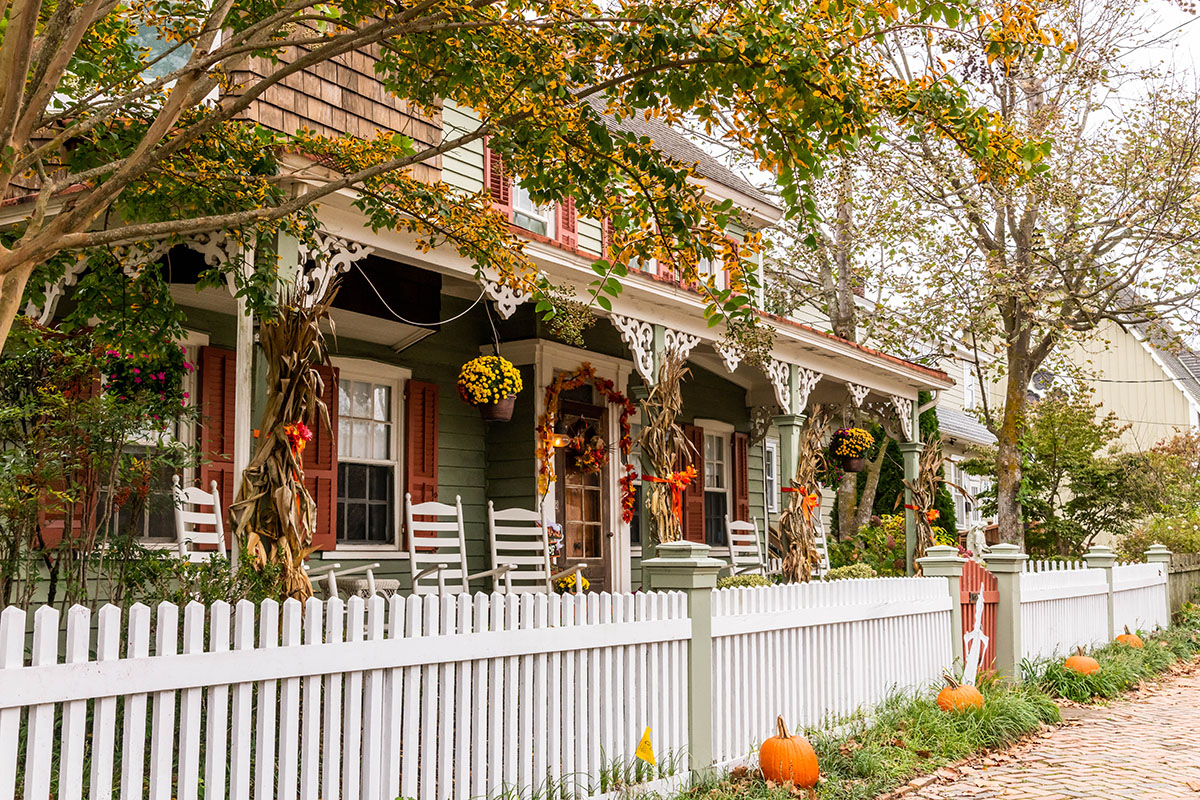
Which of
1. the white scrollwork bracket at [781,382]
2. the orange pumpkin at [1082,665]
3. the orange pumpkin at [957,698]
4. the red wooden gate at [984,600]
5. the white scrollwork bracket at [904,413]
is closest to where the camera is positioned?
the orange pumpkin at [957,698]

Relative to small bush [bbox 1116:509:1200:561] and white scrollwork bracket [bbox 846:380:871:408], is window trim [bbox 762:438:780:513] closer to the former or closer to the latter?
white scrollwork bracket [bbox 846:380:871:408]

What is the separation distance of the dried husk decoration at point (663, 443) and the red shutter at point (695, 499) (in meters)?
3.27

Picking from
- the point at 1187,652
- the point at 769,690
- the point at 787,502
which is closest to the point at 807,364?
the point at 787,502

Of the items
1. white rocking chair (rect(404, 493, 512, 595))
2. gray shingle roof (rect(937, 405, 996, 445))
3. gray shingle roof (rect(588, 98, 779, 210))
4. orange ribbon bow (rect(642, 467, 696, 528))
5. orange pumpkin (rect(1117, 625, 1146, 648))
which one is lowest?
orange pumpkin (rect(1117, 625, 1146, 648))

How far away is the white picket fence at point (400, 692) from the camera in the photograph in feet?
10.3

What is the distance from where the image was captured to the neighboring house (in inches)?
300

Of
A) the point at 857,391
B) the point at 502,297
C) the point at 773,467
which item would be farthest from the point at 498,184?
the point at 773,467

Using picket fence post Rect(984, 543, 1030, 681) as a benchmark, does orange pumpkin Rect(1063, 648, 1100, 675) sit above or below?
below

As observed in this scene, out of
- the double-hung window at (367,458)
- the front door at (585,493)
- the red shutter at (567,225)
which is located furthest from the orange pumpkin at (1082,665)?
the red shutter at (567,225)

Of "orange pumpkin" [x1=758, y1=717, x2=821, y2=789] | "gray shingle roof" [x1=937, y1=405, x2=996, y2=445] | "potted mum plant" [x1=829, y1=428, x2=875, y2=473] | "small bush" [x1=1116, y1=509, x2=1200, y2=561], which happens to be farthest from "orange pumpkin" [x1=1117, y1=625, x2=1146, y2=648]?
"gray shingle roof" [x1=937, y1=405, x2=996, y2=445]

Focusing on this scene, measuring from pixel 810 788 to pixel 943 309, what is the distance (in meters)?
12.5

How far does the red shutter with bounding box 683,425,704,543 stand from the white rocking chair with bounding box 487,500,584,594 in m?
3.10

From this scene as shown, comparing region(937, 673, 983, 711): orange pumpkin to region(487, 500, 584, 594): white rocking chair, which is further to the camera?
region(487, 500, 584, 594): white rocking chair

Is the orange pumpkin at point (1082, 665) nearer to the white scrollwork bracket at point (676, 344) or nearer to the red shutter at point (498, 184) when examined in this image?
the white scrollwork bracket at point (676, 344)
